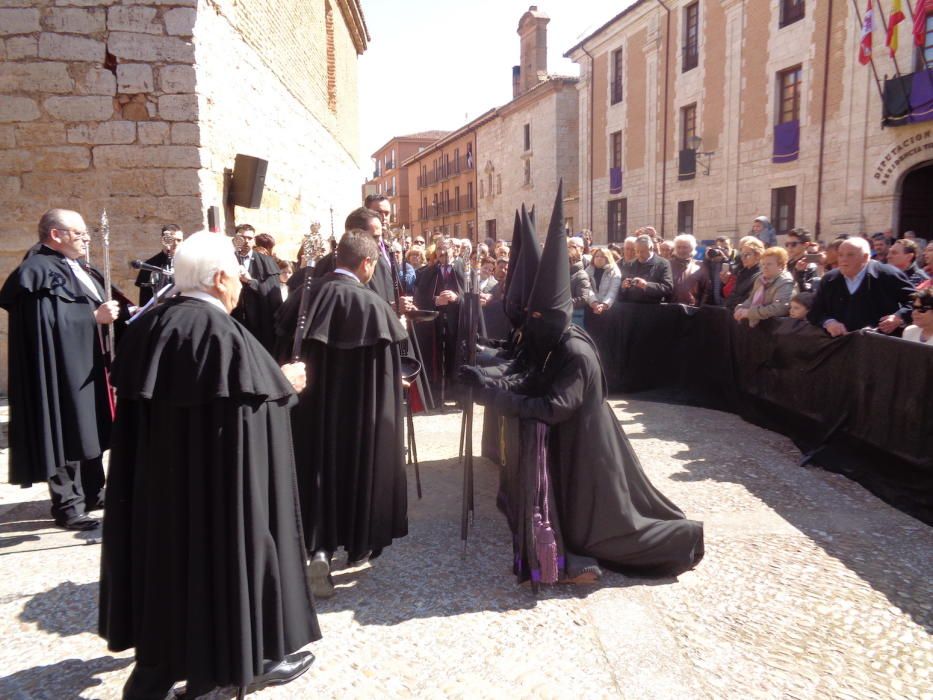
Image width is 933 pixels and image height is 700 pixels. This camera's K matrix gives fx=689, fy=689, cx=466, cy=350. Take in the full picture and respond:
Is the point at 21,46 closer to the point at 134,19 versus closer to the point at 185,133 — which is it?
the point at 134,19

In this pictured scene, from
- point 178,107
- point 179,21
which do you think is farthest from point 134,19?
point 178,107

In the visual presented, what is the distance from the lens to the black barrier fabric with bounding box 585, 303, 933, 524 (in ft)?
15.1

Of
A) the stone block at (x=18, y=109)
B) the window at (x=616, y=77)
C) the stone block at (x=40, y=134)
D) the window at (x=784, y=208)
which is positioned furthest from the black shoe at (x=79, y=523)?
the window at (x=616, y=77)

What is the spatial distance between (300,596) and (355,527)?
0.96 meters

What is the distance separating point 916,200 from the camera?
15250 millimetres

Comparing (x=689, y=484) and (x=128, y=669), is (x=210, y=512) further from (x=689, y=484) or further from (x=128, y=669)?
(x=689, y=484)

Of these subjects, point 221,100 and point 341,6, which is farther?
point 341,6

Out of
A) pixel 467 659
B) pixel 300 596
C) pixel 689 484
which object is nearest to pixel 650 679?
pixel 467 659

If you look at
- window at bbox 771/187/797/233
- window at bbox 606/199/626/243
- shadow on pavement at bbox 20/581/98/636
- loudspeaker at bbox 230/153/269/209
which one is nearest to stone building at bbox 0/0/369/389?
loudspeaker at bbox 230/153/269/209

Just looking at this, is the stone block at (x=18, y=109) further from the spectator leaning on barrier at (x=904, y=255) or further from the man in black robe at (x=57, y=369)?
the spectator leaning on barrier at (x=904, y=255)

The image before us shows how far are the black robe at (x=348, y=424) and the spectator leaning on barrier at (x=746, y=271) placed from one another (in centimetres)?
491

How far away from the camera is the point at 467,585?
11.7 feet

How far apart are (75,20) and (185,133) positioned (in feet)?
4.92

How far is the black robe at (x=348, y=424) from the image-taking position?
11.4 ft
